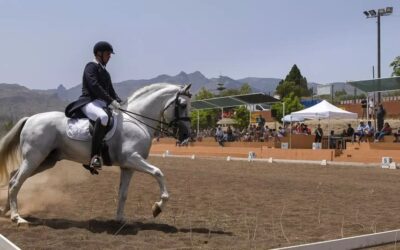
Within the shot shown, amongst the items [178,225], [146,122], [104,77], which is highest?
[104,77]

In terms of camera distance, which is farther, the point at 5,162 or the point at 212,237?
the point at 5,162

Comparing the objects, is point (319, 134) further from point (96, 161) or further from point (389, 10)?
point (389, 10)

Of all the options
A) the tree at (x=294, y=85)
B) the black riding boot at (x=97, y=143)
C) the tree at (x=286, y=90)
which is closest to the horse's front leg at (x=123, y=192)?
the black riding boot at (x=97, y=143)

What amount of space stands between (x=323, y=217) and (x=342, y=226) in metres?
A: 1.02

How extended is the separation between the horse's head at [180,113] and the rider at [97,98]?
831mm

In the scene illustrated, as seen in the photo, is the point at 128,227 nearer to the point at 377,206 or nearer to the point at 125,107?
the point at 125,107

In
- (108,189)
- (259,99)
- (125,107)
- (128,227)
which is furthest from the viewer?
(259,99)

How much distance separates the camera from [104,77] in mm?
8234

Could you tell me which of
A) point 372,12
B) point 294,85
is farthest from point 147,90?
point 294,85

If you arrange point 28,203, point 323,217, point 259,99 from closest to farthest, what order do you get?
point 323,217 → point 28,203 → point 259,99

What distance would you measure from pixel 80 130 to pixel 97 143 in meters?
0.44

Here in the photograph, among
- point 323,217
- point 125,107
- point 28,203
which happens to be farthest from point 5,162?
point 323,217

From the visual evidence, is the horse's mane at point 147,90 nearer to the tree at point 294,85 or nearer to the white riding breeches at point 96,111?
the white riding breeches at point 96,111

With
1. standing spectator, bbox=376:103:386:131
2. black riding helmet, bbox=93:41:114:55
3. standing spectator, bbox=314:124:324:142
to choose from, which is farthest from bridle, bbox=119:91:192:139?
standing spectator, bbox=314:124:324:142
